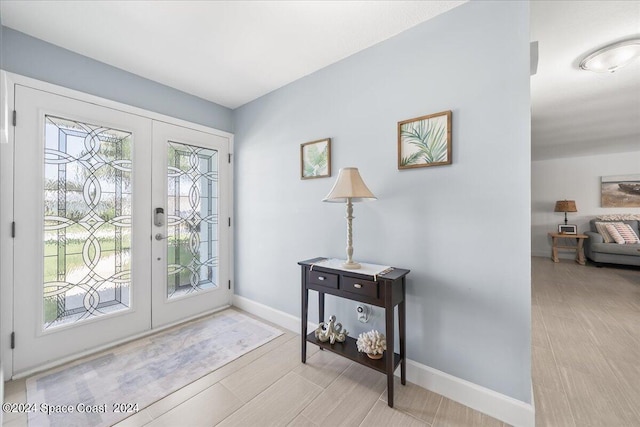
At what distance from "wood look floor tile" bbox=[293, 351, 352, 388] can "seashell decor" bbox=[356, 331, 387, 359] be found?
321mm

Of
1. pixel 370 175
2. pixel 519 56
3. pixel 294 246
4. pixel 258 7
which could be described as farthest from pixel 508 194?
pixel 258 7

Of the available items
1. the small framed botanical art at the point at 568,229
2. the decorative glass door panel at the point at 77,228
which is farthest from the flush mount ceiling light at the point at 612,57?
the small framed botanical art at the point at 568,229

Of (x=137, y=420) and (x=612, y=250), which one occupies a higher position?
(x=612, y=250)

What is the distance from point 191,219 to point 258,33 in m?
1.96

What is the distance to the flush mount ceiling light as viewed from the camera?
202 cm

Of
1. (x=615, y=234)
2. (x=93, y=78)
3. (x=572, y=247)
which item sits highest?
(x=93, y=78)

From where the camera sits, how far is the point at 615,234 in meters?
4.91

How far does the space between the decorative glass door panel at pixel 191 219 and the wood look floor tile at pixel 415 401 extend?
224cm

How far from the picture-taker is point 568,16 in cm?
177

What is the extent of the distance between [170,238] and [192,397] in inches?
61.7

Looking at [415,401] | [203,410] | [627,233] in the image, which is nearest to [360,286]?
[415,401]

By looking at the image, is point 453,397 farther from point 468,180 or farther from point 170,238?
point 170,238

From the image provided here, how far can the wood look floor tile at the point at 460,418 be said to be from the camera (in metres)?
1.41

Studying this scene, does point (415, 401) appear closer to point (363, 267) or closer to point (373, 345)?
point (373, 345)
